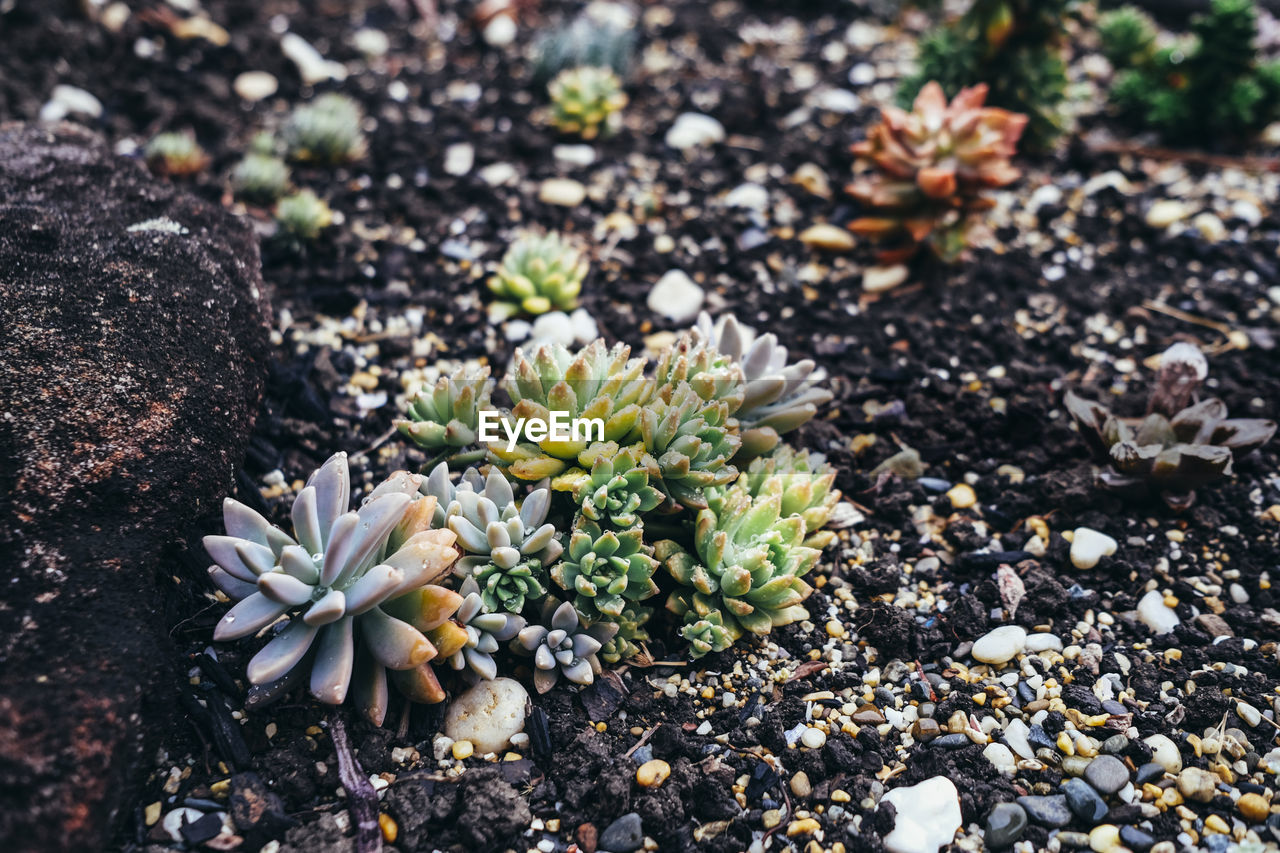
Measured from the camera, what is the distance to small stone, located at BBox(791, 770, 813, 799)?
215cm

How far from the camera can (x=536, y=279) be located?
324 centimetres

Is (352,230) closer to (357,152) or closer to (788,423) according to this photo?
(357,152)

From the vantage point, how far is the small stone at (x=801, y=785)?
215cm

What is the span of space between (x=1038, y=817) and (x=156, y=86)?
464cm

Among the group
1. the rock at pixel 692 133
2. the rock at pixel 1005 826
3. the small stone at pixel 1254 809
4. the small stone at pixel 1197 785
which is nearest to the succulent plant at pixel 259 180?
the rock at pixel 692 133

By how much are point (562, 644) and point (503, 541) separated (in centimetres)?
31

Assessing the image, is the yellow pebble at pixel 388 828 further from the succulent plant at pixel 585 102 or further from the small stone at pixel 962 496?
the succulent plant at pixel 585 102

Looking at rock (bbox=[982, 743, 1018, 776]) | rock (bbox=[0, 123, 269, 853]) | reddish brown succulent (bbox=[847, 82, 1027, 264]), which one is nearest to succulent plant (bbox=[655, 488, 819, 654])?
rock (bbox=[982, 743, 1018, 776])

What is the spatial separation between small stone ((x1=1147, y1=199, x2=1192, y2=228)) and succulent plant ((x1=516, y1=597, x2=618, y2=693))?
10.1 ft

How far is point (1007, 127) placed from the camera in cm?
339

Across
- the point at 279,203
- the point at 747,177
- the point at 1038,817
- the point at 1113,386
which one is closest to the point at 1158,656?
the point at 1038,817

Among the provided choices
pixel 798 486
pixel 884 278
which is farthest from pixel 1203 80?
pixel 798 486

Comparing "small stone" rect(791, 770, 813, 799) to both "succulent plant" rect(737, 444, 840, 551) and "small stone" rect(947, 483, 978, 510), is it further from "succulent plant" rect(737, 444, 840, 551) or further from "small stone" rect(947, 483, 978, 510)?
"small stone" rect(947, 483, 978, 510)

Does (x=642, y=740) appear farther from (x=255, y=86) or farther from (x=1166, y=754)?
(x=255, y=86)
